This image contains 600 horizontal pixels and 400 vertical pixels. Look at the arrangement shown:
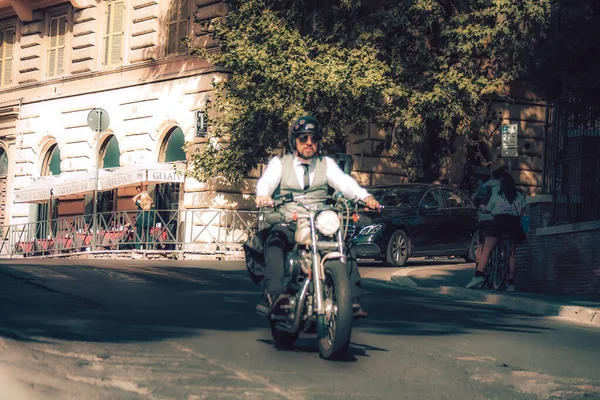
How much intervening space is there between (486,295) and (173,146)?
673 inches

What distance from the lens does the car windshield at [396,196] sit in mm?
23688

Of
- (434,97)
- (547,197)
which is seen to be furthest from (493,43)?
(547,197)

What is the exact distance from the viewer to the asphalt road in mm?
7312

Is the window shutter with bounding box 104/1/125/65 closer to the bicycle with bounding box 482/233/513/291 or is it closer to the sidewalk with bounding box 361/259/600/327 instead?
the sidewalk with bounding box 361/259/600/327

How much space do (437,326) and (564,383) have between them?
11.1 ft

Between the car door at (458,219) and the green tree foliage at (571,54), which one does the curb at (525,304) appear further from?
the car door at (458,219)

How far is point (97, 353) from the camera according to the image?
841 centimetres

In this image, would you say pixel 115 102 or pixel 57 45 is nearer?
pixel 115 102

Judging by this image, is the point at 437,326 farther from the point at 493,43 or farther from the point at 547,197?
the point at 493,43

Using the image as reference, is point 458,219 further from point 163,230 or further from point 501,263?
point 163,230

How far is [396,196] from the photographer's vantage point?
941 inches

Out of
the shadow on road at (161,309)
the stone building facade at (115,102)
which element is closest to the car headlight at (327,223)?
the shadow on road at (161,309)

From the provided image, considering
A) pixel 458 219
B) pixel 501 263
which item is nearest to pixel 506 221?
pixel 501 263

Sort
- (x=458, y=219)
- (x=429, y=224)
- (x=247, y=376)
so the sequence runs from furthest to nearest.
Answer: (x=458, y=219) < (x=429, y=224) < (x=247, y=376)
